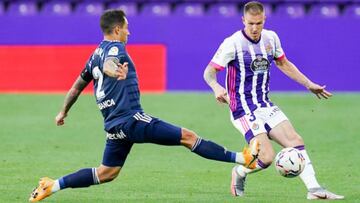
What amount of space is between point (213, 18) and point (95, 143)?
339 inches

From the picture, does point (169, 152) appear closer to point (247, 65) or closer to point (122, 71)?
point (247, 65)

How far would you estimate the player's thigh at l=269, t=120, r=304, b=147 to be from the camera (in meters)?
9.66

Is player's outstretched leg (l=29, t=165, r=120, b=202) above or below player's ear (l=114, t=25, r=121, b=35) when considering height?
below

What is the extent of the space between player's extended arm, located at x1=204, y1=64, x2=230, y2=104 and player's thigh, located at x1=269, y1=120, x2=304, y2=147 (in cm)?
58

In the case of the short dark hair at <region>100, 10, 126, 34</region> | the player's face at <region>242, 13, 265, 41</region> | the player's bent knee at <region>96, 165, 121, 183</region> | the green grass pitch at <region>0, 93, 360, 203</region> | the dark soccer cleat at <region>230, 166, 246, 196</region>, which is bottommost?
the green grass pitch at <region>0, 93, 360, 203</region>

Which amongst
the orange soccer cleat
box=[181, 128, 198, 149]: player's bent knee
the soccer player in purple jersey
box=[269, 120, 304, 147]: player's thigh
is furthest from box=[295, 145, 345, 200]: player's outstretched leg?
the orange soccer cleat

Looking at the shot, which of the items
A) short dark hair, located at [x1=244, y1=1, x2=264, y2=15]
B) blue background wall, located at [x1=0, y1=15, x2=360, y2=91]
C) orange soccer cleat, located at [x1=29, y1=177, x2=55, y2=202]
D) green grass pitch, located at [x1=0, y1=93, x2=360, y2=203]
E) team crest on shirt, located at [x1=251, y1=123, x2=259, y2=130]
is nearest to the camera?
orange soccer cleat, located at [x1=29, y1=177, x2=55, y2=202]

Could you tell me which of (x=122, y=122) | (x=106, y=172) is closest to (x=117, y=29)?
(x=122, y=122)

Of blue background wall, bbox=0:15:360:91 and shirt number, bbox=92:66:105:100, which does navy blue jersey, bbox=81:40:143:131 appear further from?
blue background wall, bbox=0:15:360:91

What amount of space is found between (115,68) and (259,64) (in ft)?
6.42

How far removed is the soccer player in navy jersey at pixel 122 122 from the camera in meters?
8.93

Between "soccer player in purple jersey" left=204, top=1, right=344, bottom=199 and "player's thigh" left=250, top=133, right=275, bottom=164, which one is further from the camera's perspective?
"soccer player in purple jersey" left=204, top=1, right=344, bottom=199

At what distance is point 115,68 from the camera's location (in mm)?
8609

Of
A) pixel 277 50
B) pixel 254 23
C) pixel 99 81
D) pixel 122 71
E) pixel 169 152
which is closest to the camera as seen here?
pixel 122 71
